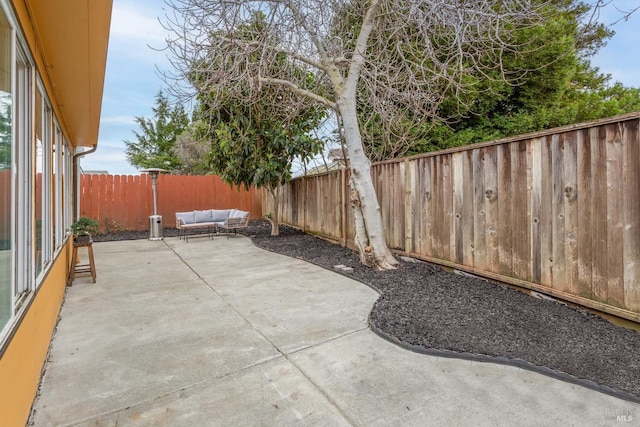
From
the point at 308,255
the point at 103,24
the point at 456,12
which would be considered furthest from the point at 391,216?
the point at 103,24

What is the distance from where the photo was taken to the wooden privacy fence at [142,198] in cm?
1005

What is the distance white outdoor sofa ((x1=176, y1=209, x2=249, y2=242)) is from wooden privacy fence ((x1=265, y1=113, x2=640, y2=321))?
502 cm

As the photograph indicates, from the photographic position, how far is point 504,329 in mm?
2713

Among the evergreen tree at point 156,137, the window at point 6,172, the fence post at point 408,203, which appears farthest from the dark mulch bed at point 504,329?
the evergreen tree at point 156,137

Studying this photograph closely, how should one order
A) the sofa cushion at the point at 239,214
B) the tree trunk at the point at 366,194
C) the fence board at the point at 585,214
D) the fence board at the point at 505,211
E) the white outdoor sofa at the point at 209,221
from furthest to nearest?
the sofa cushion at the point at 239,214 → the white outdoor sofa at the point at 209,221 → the tree trunk at the point at 366,194 → the fence board at the point at 505,211 → the fence board at the point at 585,214

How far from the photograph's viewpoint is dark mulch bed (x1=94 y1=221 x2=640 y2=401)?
84.0 inches

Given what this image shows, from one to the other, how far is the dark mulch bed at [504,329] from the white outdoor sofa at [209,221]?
5.51 meters

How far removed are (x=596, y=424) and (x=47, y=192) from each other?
4.59m

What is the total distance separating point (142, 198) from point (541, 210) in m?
10.8

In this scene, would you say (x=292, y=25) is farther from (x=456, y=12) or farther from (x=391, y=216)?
(x=391, y=216)

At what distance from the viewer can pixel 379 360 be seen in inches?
92.1

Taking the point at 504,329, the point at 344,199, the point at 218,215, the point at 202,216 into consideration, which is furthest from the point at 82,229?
the point at 218,215

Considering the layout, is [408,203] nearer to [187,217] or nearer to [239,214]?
[239,214]

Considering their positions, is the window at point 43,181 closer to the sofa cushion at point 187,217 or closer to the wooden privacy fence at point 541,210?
the wooden privacy fence at point 541,210
